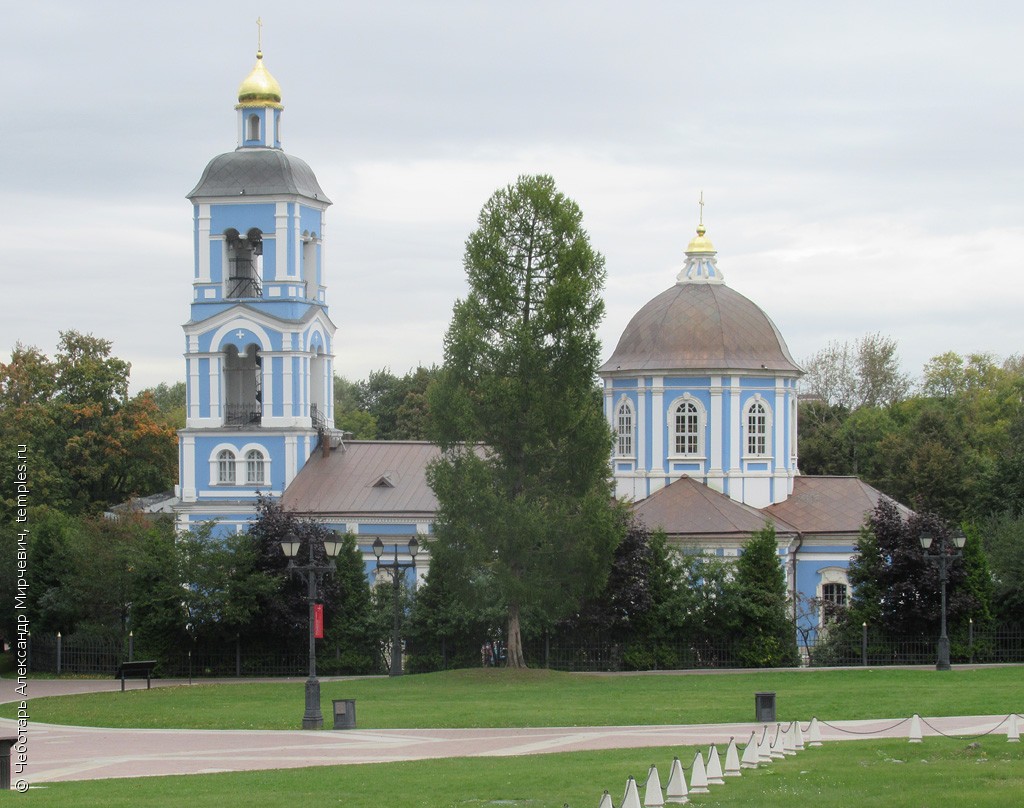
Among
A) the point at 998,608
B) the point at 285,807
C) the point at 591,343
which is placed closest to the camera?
the point at 285,807

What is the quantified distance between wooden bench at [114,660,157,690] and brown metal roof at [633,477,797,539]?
16.5 meters

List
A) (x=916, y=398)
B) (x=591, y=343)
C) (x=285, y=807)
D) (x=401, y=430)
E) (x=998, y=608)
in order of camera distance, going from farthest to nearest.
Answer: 1. (x=401, y=430)
2. (x=916, y=398)
3. (x=998, y=608)
4. (x=591, y=343)
5. (x=285, y=807)

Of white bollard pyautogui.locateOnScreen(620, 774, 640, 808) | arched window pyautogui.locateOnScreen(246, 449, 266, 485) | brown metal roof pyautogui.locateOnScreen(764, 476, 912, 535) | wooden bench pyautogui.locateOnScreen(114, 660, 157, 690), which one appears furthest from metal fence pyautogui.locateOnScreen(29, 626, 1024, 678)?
white bollard pyautogui.locateOnScreen(620, 774, 640, 808)

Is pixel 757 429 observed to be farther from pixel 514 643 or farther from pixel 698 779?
pixel 698 779

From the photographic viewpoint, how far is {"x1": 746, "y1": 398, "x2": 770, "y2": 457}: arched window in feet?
185

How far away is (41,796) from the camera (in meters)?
20.1

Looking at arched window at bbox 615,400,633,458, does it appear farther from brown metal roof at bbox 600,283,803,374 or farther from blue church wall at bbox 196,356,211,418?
blue church wall at bbox 196,356,211,418

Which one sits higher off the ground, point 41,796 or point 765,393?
point 765,393

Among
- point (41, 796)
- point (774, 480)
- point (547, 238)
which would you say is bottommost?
point (41, 796)

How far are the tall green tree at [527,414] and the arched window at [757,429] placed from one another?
16.5m

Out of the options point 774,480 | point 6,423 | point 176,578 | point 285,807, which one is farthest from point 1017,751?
point 6,423

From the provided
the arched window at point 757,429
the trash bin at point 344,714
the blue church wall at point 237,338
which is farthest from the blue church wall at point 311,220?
the trash bin at point 344,714

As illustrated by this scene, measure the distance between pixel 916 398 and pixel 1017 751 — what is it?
2684 inches

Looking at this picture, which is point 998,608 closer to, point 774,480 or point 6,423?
point 774,480
